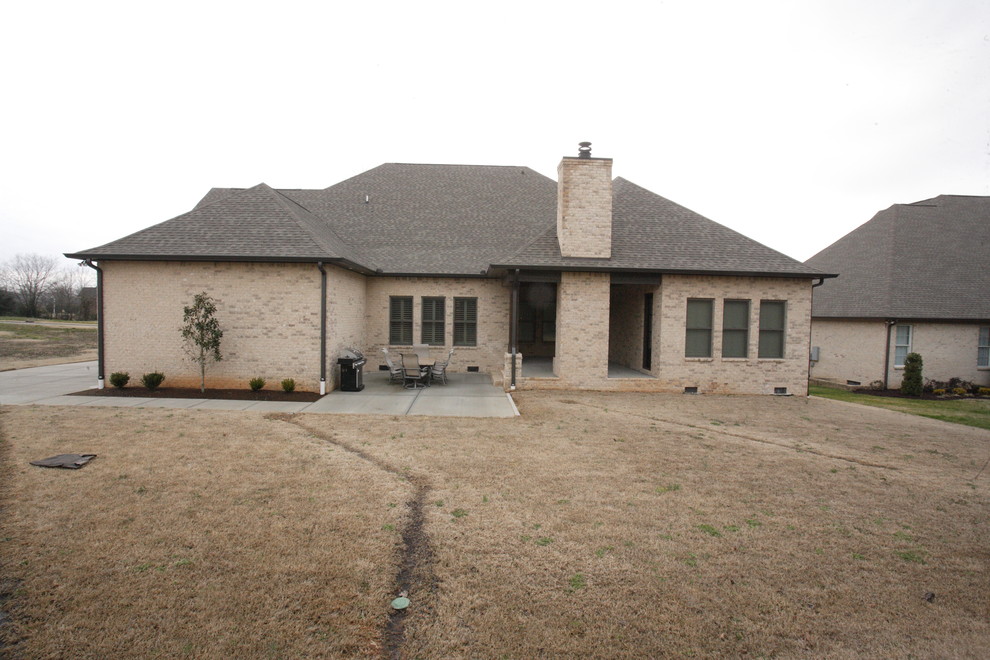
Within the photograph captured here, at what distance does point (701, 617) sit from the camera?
357 centimetres

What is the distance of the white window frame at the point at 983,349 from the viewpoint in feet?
60.8

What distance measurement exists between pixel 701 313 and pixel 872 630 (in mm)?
11935

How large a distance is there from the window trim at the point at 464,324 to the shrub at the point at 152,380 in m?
8.88

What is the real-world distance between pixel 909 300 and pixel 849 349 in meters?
2.76

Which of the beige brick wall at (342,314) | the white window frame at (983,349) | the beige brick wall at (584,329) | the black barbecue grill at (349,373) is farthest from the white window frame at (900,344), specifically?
the beige brick wall at (342,314)

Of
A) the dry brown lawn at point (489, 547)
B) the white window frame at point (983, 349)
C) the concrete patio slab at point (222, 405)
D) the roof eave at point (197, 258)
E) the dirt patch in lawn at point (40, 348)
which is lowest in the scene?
the dry brown lawn at point (489, 547)

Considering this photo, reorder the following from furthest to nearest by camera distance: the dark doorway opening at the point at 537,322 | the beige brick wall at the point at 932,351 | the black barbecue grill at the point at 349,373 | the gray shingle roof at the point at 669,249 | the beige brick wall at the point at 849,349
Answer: the dark doorway opening at the point at 537,322
the beige brick wall at the point at 849,349
the beige brick wall at the point at 932,351
the gray shingle roof at the point at 669,249
the black barbecue grill at the point at 349,373

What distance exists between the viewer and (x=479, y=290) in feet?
56.7

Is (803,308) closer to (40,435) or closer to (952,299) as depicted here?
(952,299)

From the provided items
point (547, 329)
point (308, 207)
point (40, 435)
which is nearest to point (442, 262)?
point (547, 329)

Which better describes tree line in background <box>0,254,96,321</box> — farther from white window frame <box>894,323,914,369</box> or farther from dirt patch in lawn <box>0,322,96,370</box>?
white window frame <box>894,323,914,369</box>

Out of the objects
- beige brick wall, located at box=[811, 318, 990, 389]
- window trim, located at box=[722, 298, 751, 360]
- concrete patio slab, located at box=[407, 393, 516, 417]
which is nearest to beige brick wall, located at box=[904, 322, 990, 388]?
beige brick wall, located at box=[811, 318, 990, 389]

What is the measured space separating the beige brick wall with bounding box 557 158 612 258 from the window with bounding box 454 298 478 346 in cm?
459

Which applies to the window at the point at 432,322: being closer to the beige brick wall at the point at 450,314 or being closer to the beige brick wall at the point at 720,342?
the beige brick wall at the point at 450,314
